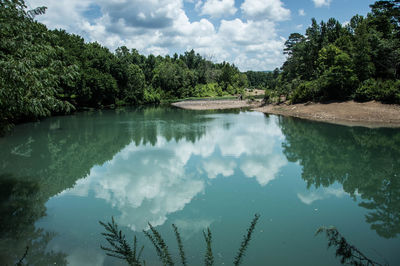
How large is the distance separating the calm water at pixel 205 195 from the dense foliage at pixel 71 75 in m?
3.30

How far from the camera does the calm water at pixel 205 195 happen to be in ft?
25.4

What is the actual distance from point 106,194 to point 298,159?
37.8 ft

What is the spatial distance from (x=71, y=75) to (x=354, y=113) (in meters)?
32.5

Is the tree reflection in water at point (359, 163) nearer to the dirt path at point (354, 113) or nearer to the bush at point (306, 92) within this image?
the dirt path at point (354, 113)

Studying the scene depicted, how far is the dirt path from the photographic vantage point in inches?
1164

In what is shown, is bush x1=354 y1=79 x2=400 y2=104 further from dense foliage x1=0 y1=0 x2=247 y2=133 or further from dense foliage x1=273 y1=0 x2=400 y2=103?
dense foliage x1=0 y1=0 x2=247 y2=133

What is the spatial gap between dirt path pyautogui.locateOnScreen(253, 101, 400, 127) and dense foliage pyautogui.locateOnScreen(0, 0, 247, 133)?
28646 mm

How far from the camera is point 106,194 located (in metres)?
11.9

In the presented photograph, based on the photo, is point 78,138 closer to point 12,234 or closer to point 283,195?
point 12,234

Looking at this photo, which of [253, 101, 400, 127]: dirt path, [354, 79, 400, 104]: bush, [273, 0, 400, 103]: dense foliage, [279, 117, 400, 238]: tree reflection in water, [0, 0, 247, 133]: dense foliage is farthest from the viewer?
[273, 0, 400, 103]: dense foliage

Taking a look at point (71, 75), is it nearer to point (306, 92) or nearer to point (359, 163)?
point (359, 163)

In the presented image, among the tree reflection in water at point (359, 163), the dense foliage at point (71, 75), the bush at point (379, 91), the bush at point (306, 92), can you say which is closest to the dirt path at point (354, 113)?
the bush at point (379, 91)

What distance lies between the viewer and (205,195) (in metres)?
11.5

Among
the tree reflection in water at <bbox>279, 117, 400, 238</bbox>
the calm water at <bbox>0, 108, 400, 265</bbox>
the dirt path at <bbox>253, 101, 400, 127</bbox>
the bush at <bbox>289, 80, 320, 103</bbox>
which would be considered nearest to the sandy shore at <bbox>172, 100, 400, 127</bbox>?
the dirt path at <bbox>253, 101, 400, 127</bbox>
